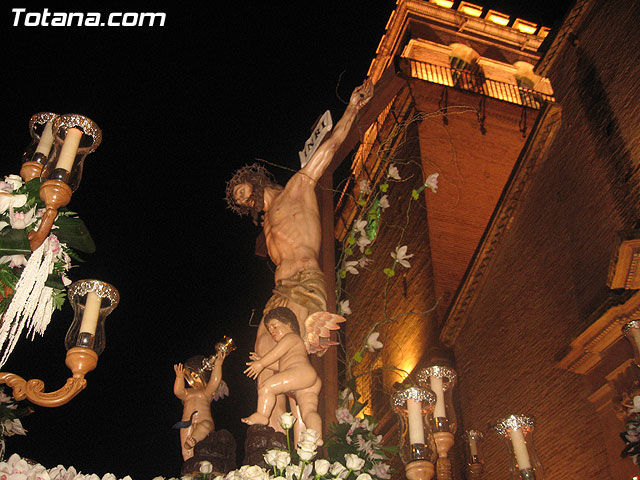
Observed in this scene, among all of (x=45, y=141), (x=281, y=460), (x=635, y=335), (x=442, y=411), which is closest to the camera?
(x=281, y=460)

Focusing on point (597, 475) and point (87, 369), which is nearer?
point (87, 369)

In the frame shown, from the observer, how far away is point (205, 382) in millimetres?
6152

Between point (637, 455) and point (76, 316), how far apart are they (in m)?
4.60

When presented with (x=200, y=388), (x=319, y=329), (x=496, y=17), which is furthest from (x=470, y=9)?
(x=319, y=329)

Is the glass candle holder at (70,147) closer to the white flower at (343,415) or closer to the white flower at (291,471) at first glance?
the white flower at (291,471)

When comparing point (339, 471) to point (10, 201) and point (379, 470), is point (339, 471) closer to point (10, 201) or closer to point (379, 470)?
point (379, 470)

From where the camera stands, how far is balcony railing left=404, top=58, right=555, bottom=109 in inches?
725

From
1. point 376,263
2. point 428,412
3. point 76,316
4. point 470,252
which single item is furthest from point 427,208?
point 76,316

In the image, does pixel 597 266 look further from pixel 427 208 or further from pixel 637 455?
pixel 427 208

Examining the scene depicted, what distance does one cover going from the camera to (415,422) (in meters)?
4.26

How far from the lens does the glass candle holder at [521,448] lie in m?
5.58

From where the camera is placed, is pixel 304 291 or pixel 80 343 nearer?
pixel 80 343

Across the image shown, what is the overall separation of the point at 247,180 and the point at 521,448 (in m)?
3.50

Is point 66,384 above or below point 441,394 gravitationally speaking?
below
